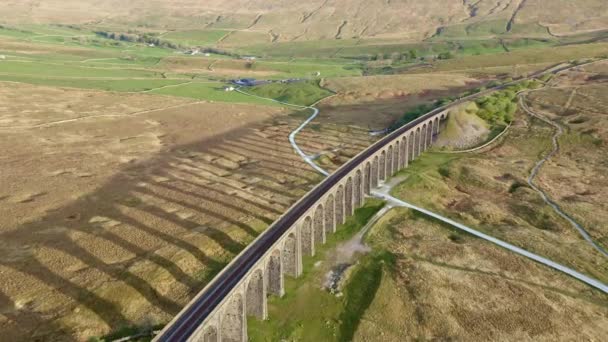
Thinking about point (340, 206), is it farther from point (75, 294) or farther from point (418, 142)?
point (418, 142)

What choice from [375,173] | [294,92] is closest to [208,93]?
[294,92]

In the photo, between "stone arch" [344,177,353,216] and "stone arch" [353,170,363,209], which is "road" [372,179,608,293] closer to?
"stone arch" [353,170,363,209]

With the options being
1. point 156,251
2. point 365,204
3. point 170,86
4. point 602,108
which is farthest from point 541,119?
point 170,86

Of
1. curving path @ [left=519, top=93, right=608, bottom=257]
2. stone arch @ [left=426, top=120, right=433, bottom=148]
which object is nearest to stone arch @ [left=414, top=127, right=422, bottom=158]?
stone arch @ [left=426, top=120, right=433, bottom=148]

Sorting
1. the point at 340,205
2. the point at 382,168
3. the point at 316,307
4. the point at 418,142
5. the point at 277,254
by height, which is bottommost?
the point at 316,307

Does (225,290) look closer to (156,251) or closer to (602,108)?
(156,251)

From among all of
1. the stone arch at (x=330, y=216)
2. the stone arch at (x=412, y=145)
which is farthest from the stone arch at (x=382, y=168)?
Result: the stone arch at (x=330, y=216)

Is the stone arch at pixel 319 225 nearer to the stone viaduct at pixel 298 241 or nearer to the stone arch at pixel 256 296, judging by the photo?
the stone viaduct at pixel 298 241
